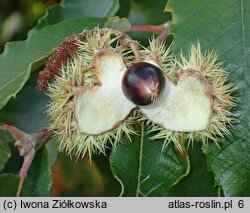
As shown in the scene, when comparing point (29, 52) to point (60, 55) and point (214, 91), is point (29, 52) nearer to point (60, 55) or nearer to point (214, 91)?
point (60, 55)

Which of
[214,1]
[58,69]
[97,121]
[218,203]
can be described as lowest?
[218,203]

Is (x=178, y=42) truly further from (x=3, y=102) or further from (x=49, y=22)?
(x=49, y=22)

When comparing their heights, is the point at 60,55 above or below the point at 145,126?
above

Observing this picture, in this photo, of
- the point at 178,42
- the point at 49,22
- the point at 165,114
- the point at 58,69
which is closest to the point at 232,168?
the point at 165,114

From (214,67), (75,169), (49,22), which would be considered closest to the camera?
(214,67)

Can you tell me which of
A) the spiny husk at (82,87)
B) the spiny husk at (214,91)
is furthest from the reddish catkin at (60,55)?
the spiny husk at (214,91)

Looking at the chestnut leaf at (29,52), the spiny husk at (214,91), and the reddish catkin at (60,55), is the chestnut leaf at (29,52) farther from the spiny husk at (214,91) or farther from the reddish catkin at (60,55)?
the spiny husk at (214,91)

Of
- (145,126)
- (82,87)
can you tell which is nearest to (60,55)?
(82,87)
